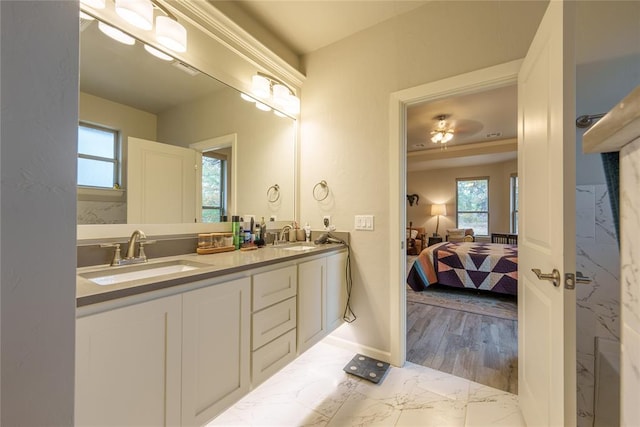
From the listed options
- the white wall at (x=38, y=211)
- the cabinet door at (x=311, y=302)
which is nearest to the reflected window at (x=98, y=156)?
the white wall at (x=38, y=211)

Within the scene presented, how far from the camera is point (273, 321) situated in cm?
139

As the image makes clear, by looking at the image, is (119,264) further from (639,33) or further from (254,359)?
(639,33)

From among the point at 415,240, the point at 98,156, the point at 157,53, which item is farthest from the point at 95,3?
the point at 415,240

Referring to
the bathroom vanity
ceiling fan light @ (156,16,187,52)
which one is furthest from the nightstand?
ceiling fan light @ (156,16,187,52)

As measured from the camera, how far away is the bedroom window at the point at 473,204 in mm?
6688

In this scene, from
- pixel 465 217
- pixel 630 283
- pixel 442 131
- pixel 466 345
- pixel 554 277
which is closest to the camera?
pixel 630 283

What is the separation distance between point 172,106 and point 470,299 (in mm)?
3828

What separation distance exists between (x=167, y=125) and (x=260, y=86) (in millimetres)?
798

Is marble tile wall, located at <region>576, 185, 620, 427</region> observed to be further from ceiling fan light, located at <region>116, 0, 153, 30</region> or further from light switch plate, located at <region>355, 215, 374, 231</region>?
Result: ceiling fan light, located at <region>116, 0, 153, 30</region>

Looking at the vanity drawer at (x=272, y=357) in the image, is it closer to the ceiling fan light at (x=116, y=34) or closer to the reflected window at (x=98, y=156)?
the reflected window at (x=98, y=156)

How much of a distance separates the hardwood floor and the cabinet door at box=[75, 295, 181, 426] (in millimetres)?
1744

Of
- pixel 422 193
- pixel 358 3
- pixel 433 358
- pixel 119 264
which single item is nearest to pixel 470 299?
pixel 433 358

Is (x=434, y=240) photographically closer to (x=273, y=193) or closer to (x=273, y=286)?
(x=273, y=193)

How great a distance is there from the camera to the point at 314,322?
5.67 feet
